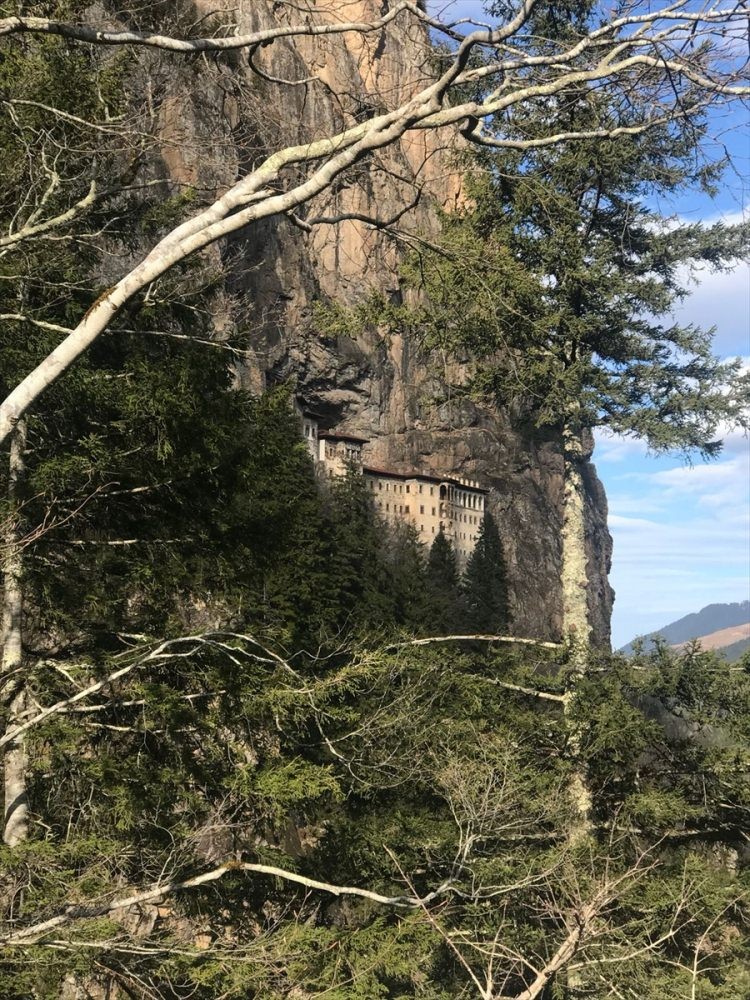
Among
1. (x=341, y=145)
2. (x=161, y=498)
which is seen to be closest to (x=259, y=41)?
(x=341, y=145)

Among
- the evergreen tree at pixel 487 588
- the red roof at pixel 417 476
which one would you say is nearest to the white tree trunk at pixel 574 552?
the evergreen tree at pixel 487 588

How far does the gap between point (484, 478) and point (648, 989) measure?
93449 mm

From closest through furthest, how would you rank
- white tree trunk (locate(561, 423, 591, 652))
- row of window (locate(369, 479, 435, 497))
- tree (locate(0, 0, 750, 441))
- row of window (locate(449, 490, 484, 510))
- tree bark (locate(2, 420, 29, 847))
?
tree (locate(0, 0, 750, 441)), tree bark (locate(2, 420, 29, 847)), white tree trunk (locate(561, 423, 591, 652)), row of window (locate(369, 479, 435, 497)), row of window (locate(449, 490, 484, 510))

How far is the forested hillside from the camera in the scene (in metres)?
4.68

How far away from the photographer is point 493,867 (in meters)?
9.26

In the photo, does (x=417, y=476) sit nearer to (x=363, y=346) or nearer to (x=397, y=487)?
(x=397, y=487)

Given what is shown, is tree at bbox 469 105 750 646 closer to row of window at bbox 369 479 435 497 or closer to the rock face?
the rock face

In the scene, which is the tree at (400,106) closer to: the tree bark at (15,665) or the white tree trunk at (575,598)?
the tree bark at (15,665)

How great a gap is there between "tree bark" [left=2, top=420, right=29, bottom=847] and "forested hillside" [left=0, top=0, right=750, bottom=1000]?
3cm

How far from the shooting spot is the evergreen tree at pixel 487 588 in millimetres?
52219

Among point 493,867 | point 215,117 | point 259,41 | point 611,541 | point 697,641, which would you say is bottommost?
point 493,867

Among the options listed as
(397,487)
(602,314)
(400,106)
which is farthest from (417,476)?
(400,106)

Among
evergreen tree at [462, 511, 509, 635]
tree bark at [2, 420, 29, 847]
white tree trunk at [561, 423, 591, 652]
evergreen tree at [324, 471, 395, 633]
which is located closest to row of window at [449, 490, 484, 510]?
evergreen tree at [462, 511, 509, 635]

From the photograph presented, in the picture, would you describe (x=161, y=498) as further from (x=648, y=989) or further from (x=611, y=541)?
(x=611, y=541)
